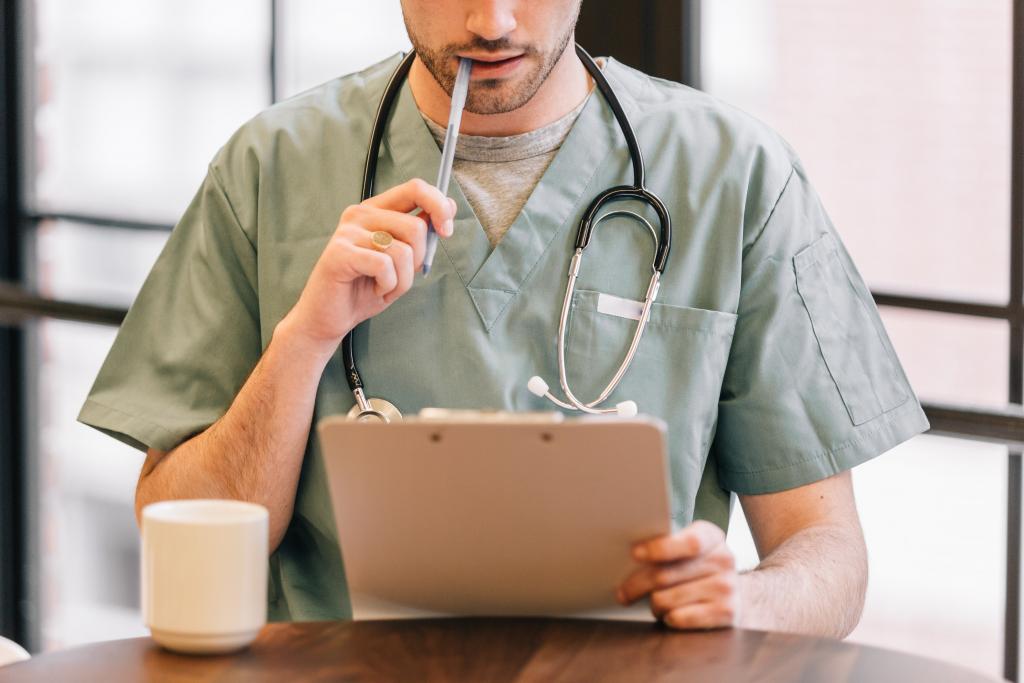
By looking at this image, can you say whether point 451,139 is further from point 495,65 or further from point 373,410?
point 373,410

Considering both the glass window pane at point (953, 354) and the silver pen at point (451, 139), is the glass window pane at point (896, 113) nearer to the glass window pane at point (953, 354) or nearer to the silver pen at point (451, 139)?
the glass window pane at point (953, 354)

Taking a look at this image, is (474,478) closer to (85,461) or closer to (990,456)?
(990,456)

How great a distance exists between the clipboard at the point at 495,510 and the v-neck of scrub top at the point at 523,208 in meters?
0.40

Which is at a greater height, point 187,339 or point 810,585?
point 187,339

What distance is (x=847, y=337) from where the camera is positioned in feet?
4.72

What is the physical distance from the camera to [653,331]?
139 cm

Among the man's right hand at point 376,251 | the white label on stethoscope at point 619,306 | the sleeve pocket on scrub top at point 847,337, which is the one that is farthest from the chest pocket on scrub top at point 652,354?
the man's right hand at point 376,251

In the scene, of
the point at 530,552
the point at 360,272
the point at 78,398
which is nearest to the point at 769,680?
the point at 530,552

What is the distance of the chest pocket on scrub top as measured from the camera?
138 cm

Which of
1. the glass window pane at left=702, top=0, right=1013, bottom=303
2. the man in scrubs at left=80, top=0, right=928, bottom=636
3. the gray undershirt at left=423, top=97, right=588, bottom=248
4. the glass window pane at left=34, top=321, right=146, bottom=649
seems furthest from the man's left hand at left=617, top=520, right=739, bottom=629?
the glass window pane at left=34, top=321, right=146, bottom=649

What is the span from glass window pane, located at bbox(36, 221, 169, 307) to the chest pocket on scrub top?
1.32 metres

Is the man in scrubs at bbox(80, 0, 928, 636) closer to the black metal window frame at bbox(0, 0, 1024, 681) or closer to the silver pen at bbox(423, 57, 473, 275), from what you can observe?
the silver pen at bbox(423, 57, 473, 275)

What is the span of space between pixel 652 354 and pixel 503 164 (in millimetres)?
255

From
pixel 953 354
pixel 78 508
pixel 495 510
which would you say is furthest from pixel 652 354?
pixel 78 508
